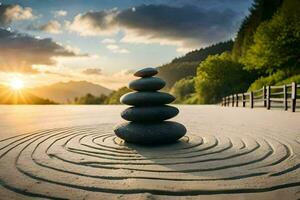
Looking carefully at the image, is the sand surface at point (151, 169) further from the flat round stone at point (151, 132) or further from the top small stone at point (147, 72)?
the top small stone at point (147, 72)

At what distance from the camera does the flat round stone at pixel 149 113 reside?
6.96 meters

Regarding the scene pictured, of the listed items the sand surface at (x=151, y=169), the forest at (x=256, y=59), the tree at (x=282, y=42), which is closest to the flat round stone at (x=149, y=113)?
the sand surface at (x=151, y=169)

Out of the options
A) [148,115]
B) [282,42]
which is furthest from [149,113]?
Answer: [282,42]

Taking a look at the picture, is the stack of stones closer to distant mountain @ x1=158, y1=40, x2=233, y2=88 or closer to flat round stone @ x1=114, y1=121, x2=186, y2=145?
flat round stone @ x1=114, y1=121, x2=186, y2=145

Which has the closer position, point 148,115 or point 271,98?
point 148,115

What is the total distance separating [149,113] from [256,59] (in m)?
38.5

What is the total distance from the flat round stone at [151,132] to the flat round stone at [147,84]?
2.65 ft

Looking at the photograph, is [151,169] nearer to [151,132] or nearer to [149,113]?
[151,132]

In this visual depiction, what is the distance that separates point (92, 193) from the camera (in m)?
3.80

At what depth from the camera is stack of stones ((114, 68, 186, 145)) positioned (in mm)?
6734

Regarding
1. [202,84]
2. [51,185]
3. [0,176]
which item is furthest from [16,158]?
[202,84]

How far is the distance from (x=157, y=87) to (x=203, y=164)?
107 inches

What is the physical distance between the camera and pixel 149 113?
694 cm

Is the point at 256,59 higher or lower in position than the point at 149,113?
higher
